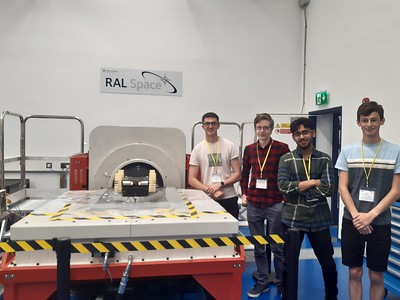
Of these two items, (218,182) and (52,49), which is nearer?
(218,182)

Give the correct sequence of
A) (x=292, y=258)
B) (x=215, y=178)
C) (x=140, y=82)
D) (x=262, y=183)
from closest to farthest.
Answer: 1. (x=292, y=258)
2. (x=262, y=183)
3. (x=215, y=178)
4. (x=140, y=82)

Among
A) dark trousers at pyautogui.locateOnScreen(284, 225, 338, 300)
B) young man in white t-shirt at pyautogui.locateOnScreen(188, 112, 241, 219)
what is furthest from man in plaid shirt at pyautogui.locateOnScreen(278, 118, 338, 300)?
young man in white t-shirt at pyautogui.locateOnScreen(188, 112, 241, 219)

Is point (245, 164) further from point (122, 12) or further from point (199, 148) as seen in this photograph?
point (122, 12)

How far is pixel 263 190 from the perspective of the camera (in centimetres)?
231

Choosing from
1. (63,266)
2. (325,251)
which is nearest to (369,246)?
(325,251)

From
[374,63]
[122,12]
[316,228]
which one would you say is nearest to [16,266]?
[316,228]

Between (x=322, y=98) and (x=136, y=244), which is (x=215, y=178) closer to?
(x=136, y=244)

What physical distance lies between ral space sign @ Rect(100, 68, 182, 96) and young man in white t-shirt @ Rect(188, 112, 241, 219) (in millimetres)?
2298

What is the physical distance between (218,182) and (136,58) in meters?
2.90

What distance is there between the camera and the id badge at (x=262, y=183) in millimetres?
2283

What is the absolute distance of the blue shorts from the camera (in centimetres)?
180

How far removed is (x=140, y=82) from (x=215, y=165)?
2.58m

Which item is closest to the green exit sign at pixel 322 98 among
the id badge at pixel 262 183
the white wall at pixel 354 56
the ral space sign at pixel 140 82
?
the white wall at pixel 354 56

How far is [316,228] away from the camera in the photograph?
6.46ft
